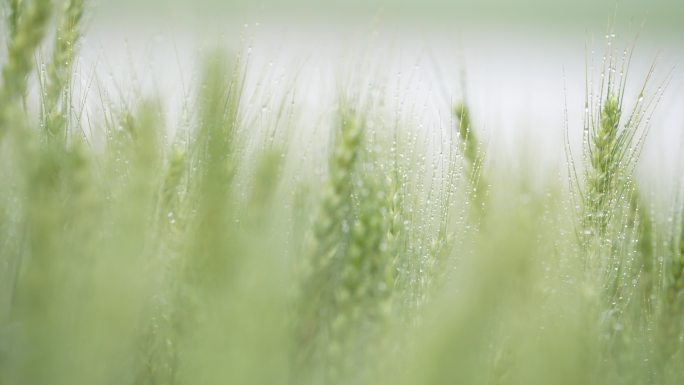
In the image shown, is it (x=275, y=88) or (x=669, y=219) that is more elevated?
(x=275, y=88)

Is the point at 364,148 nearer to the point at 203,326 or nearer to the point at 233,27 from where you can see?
the point at 233,27

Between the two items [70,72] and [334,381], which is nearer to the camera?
[334,381]

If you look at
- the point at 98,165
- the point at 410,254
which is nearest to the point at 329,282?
the point at 410,254

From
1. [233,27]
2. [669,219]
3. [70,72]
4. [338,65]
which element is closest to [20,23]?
[70,72]

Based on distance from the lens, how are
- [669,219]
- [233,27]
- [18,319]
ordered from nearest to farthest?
[18,319]
[233,27]
[669,219]

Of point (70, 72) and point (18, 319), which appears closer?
point (18, 319)

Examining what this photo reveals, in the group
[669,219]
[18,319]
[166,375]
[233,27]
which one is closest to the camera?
[18,319]

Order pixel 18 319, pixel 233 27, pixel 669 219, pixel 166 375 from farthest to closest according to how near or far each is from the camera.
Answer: pixel 669 219
pixel 233 27
pixel 166 375
pixel 18 319

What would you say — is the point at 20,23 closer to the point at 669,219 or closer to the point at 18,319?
the point at 18,319

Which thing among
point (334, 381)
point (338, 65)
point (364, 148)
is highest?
point (338, 65)
